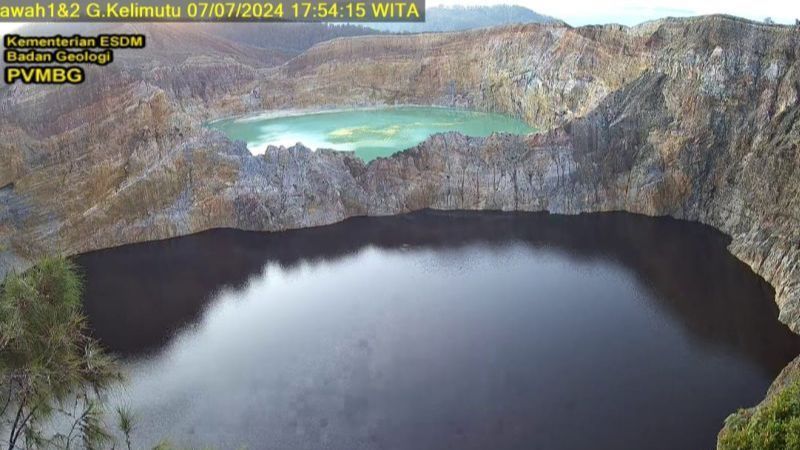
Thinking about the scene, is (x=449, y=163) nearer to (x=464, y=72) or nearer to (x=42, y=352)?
(x=464, y=72)

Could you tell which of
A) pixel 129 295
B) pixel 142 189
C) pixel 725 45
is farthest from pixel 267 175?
pixel 725 45

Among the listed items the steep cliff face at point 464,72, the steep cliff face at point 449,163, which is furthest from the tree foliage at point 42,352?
the steep cliff face at point 464,72

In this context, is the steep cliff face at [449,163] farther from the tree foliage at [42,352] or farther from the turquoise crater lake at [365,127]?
the tree foliage at [42,352]

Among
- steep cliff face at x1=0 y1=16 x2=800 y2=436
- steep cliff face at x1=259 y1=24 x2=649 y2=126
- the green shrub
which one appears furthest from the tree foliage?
steep cliff face at x1=259 y1=24 x2=649 y2=126

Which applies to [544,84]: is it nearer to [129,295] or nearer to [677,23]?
[677,23]

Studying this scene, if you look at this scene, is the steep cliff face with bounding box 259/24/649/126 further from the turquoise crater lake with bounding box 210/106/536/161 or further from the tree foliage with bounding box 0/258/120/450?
the tree foliage with bounding box 0/258/120/450

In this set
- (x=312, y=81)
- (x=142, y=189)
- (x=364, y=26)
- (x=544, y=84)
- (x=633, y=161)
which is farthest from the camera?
(x=364, y=26)
